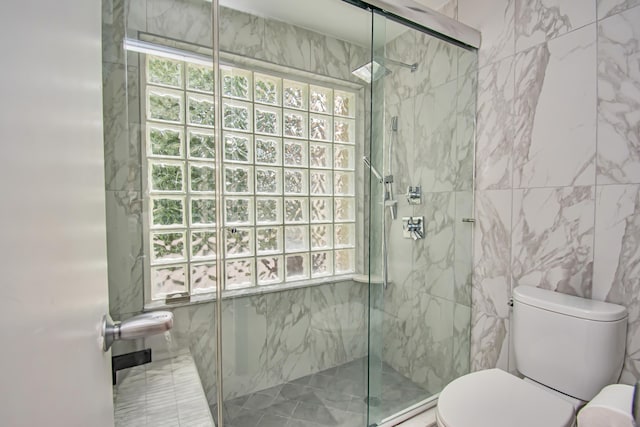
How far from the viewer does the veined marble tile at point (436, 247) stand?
1.79 meters

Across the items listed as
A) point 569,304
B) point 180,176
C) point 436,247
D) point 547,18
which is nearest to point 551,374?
point 569,304

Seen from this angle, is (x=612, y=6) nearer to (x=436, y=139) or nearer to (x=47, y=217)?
(x=436, y=139)

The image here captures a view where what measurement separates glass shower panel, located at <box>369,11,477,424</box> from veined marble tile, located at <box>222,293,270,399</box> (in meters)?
0.64

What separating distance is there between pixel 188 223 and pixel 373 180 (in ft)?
3.27

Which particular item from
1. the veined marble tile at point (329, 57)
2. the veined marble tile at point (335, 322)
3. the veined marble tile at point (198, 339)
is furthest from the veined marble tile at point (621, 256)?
the veined marble tile at point (198, 339)

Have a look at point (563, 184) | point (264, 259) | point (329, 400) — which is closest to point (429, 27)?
point (563, 184)

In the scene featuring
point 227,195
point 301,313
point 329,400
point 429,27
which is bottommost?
point 329,400

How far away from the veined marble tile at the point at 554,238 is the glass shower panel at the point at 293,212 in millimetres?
840

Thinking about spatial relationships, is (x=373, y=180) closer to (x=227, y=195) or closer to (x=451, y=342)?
(x=227, y=195)

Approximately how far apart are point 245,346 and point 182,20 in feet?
5.19

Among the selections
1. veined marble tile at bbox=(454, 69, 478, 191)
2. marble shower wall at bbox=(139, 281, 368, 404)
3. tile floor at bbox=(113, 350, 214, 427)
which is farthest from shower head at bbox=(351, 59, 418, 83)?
tile floor at bbox=(113, 350, 214, 427)

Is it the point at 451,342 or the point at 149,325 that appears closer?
the point at 149,325

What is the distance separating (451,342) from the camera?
1804mm

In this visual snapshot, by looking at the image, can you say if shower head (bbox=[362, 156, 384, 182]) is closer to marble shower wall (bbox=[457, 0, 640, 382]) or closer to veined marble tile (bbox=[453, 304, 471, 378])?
marble shower wall (bbox=[457, 0, 640, 382])
